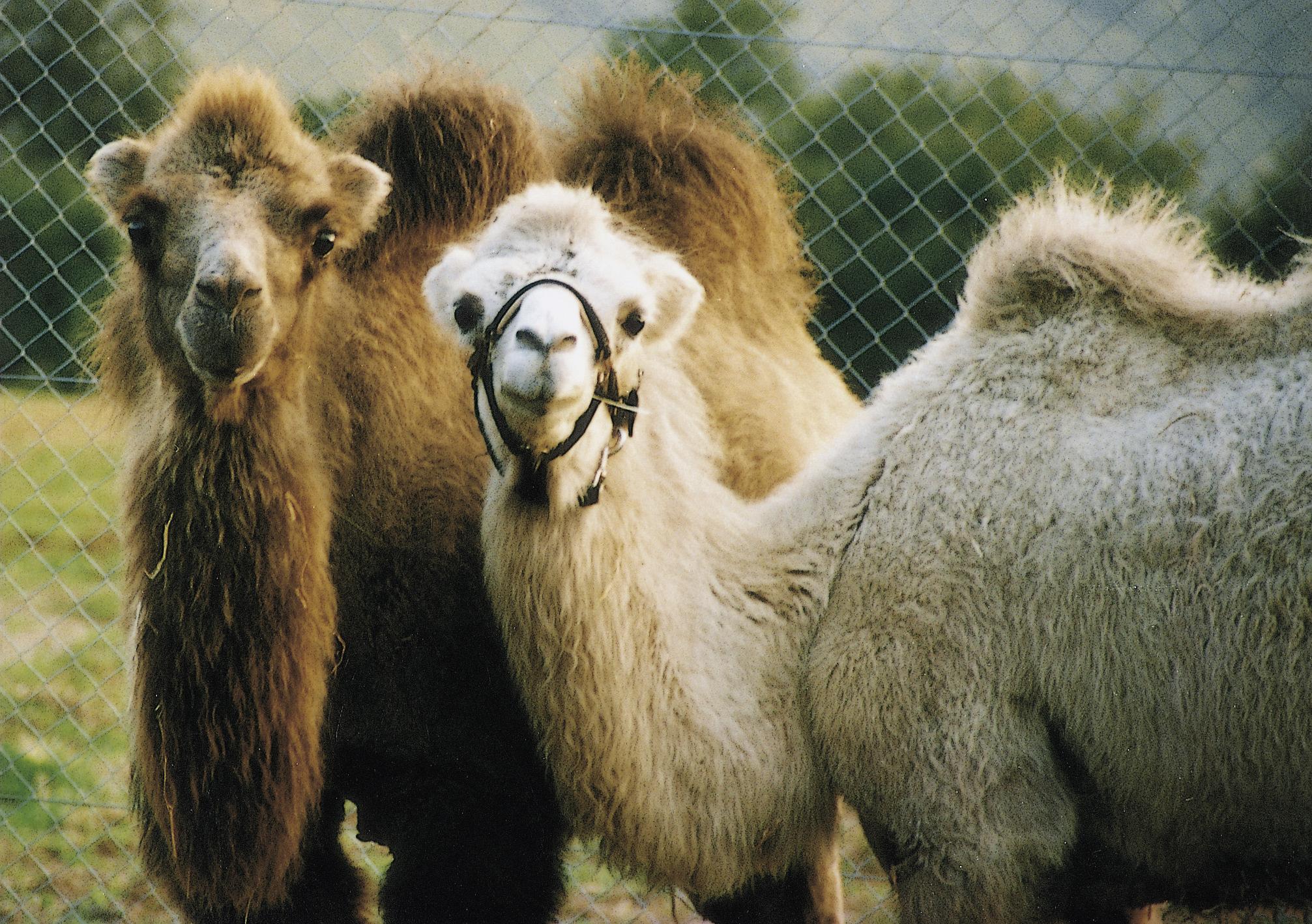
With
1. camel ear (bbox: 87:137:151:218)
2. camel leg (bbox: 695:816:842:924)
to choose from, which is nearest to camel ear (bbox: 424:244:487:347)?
camel ear (bbox: 87:137:151:218)

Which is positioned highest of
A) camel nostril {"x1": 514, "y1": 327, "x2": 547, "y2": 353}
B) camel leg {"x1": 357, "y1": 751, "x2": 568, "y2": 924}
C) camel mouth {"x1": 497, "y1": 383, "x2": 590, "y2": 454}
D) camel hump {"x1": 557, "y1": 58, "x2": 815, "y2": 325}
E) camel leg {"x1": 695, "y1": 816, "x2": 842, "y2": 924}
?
camel hump {"x1": 557, "y1": 58, "x2": 815, "y2": 325}

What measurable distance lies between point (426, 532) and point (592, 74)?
1.86 meters

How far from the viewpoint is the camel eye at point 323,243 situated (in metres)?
2.78

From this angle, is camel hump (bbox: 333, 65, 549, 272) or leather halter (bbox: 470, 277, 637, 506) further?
camel hump (bbox: 333, 65, 549, 272)

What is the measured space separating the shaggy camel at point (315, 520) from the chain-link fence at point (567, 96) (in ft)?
1.61

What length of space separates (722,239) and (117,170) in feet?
6.14

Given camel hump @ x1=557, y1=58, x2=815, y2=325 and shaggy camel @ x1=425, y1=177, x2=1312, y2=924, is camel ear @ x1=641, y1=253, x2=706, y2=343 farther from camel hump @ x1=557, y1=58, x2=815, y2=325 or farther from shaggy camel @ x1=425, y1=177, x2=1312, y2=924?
camel hump @ x1=557, y1=58, x2=815, y2=325

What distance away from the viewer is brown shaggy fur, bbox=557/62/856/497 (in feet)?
12.2

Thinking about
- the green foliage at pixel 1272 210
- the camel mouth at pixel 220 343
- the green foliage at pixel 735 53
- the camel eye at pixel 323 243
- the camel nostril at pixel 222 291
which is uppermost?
the green foliage at pixel 1272 210

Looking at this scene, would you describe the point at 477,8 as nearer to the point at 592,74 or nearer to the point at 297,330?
the point at 592,74

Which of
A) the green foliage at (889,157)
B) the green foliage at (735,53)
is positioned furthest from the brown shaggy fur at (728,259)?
the green foliage at (735,53)

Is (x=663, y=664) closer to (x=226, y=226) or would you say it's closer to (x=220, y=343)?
(x=220, y=343)

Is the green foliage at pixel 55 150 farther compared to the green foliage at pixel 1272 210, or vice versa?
the green foliage at pixel 55 150

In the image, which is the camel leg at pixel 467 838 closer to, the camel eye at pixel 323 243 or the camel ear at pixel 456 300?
the camel ear at pixel 456 300
